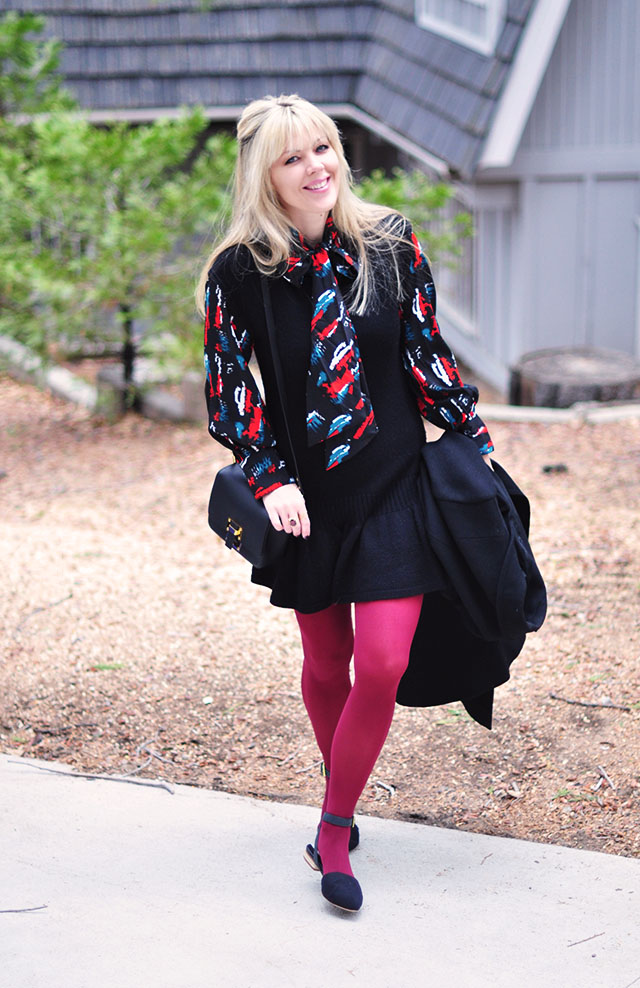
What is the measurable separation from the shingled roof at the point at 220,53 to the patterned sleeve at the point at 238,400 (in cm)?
721

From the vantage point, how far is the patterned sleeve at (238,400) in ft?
8.43

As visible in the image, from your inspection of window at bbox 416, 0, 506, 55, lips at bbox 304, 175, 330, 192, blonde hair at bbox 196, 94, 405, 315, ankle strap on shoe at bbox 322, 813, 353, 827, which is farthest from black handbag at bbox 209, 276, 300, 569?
window at bbox 416, 0, 506, 55

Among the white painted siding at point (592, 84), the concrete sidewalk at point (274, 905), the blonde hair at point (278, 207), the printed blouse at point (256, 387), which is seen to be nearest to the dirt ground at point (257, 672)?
the concrete sidewalk at point (274, 905)

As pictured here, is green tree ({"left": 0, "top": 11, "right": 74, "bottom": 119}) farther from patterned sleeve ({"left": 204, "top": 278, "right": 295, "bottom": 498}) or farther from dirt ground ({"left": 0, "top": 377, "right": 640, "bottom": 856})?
patterned sleeve ({"left": 204, "top": 278, "right": 295, "bottom": 498})

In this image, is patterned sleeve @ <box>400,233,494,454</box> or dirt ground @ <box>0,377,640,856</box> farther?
dirt ground @ <box>0,377,640,856</box>

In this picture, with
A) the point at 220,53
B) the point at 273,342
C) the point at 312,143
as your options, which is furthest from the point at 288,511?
the point at 220,53

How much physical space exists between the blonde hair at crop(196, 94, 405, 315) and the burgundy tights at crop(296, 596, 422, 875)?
697mm

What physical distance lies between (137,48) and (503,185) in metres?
3.39

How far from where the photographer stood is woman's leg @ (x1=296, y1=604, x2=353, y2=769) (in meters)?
2.68

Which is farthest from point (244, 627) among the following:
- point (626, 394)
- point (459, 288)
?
point (459, 288)

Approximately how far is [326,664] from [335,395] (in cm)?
65

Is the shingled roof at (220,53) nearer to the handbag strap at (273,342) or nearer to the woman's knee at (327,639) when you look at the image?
the handbag strap at (273,342)

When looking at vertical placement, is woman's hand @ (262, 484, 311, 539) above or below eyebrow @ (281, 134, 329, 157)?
below

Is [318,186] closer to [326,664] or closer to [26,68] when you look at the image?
[326,664]
